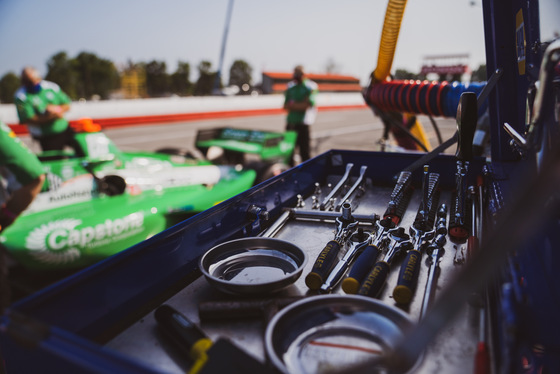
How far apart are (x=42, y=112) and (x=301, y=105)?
132 inches

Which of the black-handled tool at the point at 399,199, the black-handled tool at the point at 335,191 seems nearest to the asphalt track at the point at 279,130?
the black-handled tool at the point at 335,191

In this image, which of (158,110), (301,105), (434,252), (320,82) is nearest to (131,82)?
(320,82)

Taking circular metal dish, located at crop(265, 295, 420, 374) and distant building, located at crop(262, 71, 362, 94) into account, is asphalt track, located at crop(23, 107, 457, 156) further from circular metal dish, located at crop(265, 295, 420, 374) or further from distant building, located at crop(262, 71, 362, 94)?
distant building, located at crop(262, 71, 362, 94)

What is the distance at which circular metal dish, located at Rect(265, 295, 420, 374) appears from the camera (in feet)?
3.01

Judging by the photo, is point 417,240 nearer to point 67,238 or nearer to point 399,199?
point 399,199

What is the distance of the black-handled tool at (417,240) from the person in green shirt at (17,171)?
1.90 meters

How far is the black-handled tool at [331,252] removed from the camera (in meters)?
1.23

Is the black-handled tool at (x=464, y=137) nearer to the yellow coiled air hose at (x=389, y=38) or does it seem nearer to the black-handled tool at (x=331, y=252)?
the black-handled tool at (x=331, y=252)

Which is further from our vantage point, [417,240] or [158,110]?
[158,110]

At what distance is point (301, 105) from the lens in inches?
242

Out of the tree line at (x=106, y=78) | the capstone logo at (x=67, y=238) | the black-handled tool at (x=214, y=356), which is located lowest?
the capstone logo at (x=67, y=238)

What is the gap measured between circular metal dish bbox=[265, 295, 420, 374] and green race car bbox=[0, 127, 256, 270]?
1.85 metres

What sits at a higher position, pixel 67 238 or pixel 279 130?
pixel 279 130

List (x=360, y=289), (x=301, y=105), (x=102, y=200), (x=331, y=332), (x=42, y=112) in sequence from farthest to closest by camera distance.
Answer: (x=301, y=105)
(x=42, y=112)
(x=102, y=200)
(x=360, y=289)
(x=331, y=332)
